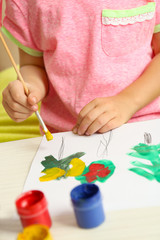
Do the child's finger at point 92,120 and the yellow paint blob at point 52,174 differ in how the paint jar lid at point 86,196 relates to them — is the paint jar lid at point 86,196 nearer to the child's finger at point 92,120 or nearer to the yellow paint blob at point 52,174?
the yellow paint blob at point 52,174

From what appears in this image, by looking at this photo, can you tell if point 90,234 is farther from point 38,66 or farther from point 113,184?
point 38,66

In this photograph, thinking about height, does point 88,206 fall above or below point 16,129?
above

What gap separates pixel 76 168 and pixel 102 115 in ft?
0.49

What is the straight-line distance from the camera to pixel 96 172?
1.42ft

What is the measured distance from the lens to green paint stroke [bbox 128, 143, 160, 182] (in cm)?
40

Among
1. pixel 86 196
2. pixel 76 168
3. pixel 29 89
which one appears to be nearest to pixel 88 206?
pixel 86 196

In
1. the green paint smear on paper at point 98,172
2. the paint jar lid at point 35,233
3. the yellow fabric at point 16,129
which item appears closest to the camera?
the paint jar lid at point 35,233

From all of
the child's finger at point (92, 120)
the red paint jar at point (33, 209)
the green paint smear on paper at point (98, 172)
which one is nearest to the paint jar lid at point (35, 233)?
the red paint jar at point (33, 209)

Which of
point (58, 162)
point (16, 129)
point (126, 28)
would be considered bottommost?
point (16, 129)

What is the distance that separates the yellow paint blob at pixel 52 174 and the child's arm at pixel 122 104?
0.11 metres

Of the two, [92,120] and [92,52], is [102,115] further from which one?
[92,52]

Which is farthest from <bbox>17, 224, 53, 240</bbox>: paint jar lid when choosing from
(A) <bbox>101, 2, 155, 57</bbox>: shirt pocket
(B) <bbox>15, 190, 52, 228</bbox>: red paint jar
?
(A) <bbox>101, 2, 155, 57</bbox>: shirt pocket

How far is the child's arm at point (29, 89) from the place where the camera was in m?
0.58

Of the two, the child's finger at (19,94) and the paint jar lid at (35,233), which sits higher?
the paint jar lid at (35,233)
